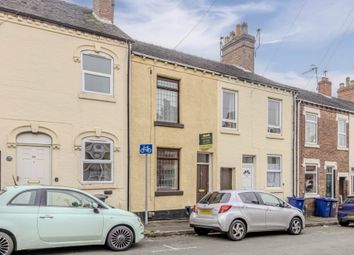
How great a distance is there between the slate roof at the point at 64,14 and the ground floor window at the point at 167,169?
4.63 m

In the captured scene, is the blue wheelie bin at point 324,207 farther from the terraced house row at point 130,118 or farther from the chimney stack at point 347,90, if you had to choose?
the chimney stack at point 347,90

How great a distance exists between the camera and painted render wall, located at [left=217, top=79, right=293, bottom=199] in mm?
17531

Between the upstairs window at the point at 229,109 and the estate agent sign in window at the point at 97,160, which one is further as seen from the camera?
the upstairs window at the point at 229,109

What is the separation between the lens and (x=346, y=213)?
16.4m

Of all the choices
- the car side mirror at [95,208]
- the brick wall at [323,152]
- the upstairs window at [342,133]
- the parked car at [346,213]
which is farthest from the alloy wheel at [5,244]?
the upstairs window at [342,133]

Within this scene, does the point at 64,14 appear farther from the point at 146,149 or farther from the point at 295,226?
the point at 295,226

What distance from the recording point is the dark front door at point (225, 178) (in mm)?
17500

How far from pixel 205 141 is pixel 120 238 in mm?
7254

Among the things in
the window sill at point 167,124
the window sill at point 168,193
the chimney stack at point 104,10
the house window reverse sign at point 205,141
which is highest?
the chimney stack at point 104,10

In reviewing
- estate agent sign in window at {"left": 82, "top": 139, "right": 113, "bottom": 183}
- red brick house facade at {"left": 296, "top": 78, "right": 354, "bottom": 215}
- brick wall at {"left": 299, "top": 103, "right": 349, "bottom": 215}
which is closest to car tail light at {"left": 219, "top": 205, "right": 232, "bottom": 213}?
estate agent sign in window at {"left": 82, "top": 139, "right": 113, "bottom": 183}

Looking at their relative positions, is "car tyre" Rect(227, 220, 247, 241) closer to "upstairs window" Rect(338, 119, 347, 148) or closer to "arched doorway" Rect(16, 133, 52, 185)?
"arched doorway" Rect(16, 133, 52, 185)

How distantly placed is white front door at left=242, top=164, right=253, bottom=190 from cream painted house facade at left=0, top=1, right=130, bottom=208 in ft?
21.1

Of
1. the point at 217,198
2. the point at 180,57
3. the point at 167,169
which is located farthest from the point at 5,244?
the point at 180,57

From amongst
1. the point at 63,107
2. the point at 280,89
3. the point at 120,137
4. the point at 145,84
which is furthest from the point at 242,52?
the point at 63,107
